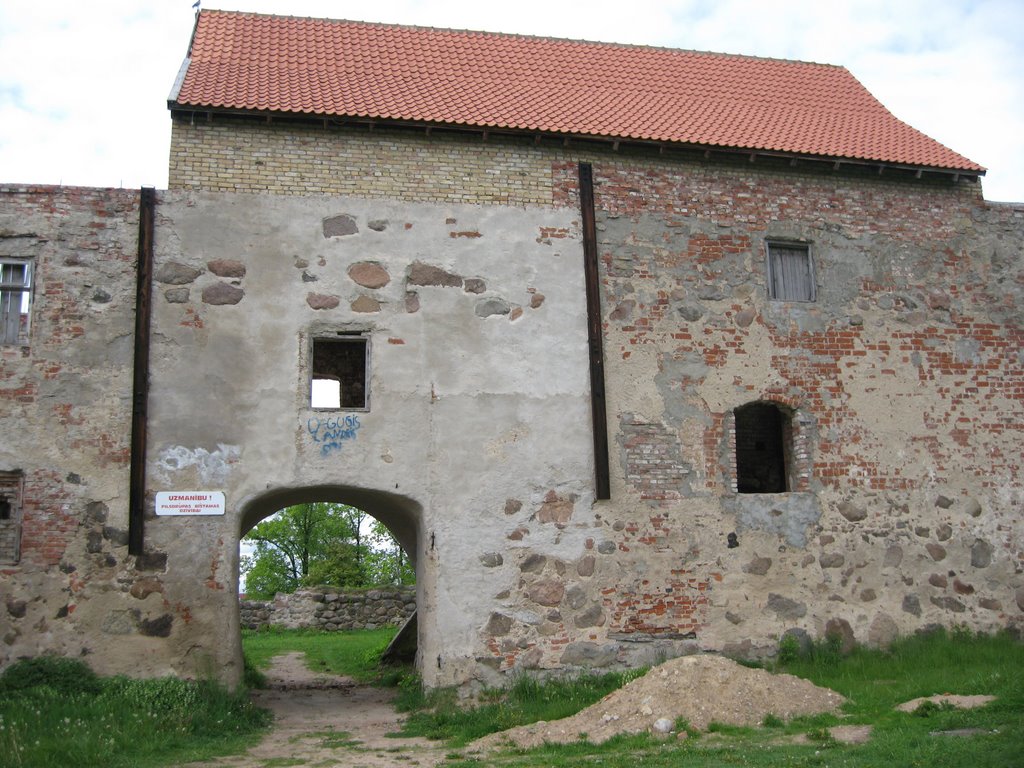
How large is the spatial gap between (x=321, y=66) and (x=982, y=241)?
8.98m

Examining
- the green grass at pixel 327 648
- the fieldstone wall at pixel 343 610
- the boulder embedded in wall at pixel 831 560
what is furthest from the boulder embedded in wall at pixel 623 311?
the fieldstone wall at pixel 343 610

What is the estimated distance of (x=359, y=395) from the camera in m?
14.5

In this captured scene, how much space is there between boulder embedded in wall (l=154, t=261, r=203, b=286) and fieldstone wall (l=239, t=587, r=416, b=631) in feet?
38.7

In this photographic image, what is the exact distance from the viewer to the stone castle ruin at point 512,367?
10312mm

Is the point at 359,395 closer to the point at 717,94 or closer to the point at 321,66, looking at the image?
the point at 321,66

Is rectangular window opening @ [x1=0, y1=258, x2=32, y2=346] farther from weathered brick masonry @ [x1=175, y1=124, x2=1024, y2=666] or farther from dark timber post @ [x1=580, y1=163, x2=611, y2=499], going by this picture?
dark timber post @ [x1=580, y1=163, x2=611, y2=499]

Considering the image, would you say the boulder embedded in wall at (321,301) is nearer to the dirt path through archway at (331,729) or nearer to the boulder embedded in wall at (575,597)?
the boulder embedded in wall at (575,597)

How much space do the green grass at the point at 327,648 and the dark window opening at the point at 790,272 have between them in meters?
7.48

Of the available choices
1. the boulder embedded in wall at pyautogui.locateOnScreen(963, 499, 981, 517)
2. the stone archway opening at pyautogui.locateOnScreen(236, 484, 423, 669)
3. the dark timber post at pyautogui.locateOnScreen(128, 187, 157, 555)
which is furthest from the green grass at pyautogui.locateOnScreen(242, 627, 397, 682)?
the boulder embedded in wall at pyautogui.locateOnScreen(963, 499, 981, 517)

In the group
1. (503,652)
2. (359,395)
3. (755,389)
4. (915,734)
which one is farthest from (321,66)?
(915,734)

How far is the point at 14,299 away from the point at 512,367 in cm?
545

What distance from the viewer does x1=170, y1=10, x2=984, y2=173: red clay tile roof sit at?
11.8 meters

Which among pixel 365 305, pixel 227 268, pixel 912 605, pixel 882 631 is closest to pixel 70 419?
pixel 227 268

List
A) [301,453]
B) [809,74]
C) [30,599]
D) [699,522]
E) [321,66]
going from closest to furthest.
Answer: [30,599]
[301,453]
[699,522]
[321,66]
[809,74]
